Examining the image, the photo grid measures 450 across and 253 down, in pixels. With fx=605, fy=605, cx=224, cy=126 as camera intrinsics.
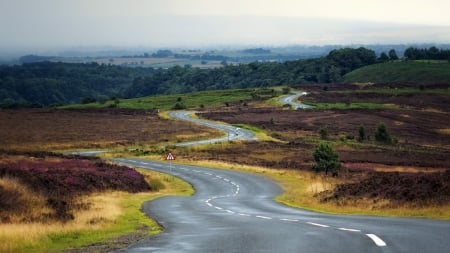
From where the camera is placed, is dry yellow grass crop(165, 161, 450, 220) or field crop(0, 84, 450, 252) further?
dry yellow grass crop(165, 161, 450, 220)

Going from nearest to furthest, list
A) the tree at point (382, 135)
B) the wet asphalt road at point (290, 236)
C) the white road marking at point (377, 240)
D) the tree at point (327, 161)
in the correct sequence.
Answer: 1. the white road marking at point (377, 240)
2. the wet asphalt road at point (290, 236)
3. the tree at point (327, 161)
4. the tree at point (382, 135)

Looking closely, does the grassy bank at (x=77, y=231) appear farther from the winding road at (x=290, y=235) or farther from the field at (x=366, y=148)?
the field at (x=366, y=148)

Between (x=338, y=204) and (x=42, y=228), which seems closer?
(x=42, y=228)

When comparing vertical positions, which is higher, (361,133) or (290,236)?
(290,236)

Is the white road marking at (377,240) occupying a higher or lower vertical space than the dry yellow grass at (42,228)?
higher

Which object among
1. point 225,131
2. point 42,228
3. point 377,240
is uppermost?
point 377,240

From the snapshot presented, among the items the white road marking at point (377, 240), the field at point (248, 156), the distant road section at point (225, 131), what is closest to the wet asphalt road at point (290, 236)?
the white road marking at point (377, 240)

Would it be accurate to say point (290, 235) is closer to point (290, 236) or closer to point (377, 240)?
point (290, 236)

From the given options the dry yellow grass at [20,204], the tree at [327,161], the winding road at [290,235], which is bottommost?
the tree at [327,161]

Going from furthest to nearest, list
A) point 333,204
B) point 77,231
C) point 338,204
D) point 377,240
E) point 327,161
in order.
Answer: point 327,161, point 333,204, point 338,204, point 77,231, point 377,240

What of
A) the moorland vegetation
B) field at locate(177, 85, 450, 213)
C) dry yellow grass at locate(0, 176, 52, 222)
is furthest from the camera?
field at locate(177, 85, 450, 213)

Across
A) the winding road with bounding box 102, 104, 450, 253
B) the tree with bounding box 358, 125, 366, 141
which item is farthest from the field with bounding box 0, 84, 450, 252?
the winding road with bounding box 102, 104, 450, 253

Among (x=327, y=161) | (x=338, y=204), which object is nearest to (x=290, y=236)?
(x=338, y=204)

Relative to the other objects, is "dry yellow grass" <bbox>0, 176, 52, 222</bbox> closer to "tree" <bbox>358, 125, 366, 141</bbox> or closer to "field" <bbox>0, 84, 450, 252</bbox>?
"field" <bbox>0, 84, 450, 252</bbox>
